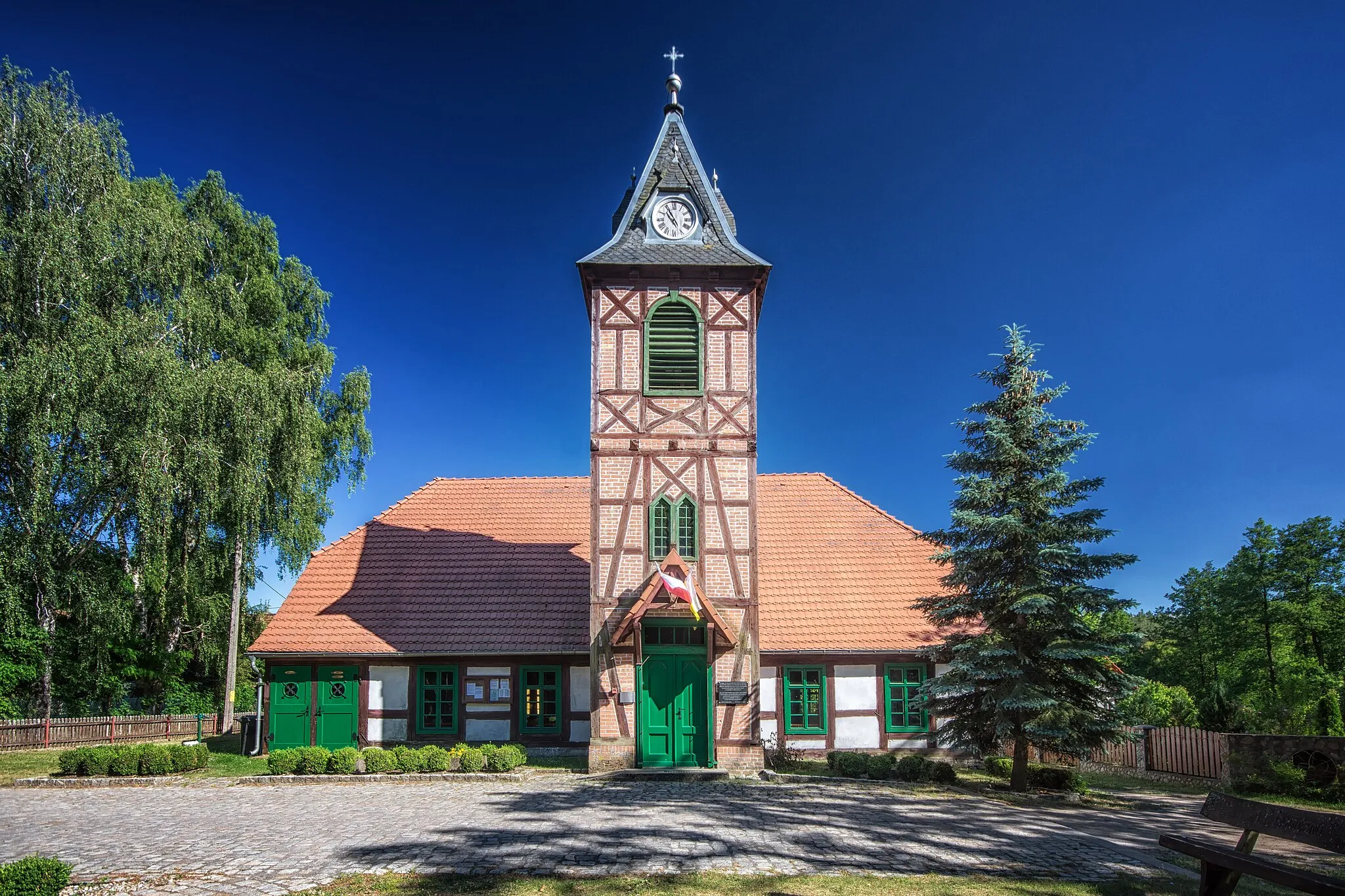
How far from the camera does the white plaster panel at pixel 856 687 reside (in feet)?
64.0

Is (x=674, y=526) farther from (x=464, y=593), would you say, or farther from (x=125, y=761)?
(x=125, y=761)

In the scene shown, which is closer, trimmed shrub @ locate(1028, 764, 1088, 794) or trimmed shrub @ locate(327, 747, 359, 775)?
trimmed shrub @ locate(1028, 764, 1088, 794)

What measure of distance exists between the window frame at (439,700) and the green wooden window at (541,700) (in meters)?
1.50

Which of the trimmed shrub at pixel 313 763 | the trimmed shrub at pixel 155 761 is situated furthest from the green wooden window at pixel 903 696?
the trimmed shrub at pixel 155 761

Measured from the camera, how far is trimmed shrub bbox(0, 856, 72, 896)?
21.8 feet

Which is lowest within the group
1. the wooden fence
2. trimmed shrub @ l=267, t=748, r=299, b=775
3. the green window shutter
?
the wooden fence

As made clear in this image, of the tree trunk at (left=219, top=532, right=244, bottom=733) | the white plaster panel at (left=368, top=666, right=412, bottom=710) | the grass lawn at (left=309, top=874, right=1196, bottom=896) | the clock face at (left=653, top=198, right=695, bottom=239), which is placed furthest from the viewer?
the tree trunk at (left=219, top=532, right=244, bottom=733)

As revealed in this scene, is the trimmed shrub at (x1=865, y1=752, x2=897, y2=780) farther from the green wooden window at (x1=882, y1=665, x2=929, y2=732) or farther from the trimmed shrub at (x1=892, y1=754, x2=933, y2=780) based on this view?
the green wooden window at (x1=882, y1=665, x2=929, y2=732)

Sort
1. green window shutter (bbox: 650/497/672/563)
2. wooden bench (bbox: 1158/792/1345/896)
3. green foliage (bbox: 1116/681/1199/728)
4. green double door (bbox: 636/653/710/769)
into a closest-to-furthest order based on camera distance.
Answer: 1. wooden bench (bbox: 1158/792/1345/896)
2. green double door (bbox: 636/653/710/769)
3. green window shutter (bbox: 650/497/672/563)
4. green foliage (bbox: 1116/681/1199/728)

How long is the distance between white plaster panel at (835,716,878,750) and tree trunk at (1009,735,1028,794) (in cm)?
453

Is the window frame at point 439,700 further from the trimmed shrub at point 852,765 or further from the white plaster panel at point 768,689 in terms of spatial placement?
the trimmed shrub at point 852,765

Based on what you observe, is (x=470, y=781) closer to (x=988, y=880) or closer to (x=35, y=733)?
(x=988, y=880)

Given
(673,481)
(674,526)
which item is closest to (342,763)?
(674,526)

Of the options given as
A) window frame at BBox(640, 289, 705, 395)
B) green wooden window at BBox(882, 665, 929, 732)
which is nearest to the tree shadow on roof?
window frame at BBox(640, 289, 705, 395)
